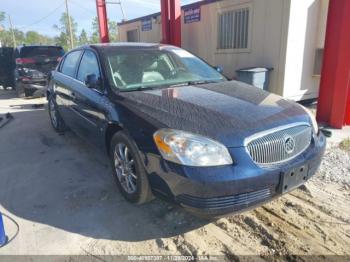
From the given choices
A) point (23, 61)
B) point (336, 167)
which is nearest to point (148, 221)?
point (336, 167)

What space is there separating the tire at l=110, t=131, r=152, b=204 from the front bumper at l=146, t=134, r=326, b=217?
0.34m

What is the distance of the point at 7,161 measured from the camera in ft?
14.5

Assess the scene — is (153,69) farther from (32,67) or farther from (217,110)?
(32,67)

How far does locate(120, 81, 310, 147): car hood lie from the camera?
Answer: 2.33 m

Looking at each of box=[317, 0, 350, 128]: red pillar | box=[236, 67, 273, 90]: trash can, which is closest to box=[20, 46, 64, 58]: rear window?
box=[236, 67, 273, 90]: trash can

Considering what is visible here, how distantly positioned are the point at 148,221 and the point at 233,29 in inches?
262

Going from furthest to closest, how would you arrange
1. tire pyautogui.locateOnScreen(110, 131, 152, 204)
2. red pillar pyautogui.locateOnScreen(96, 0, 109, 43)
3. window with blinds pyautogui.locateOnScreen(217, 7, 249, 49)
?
red pillar pyautogui.locateOnScreen(96, 0, 109, 43)
window with blinds pyautogui.locateOnScreen(217, 7, 249, 49)
tire pyautogui.locateOnScreen(110, 131, 152, 204)

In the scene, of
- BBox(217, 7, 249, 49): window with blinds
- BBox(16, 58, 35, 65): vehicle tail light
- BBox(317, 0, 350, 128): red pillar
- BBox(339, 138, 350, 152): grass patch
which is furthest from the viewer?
BBox(16, 58, 35, 65): vehicle tail light

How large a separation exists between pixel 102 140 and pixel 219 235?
1694mm

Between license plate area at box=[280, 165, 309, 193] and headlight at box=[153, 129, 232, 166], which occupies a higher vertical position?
headlight at box=[153, 129, 232, 166]

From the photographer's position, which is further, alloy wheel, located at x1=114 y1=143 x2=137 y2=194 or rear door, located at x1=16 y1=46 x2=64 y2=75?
rear door, located at x1=16 y1=46 x2=64 y2=75

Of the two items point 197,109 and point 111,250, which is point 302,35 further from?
point 111,250

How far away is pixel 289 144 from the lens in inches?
96.7

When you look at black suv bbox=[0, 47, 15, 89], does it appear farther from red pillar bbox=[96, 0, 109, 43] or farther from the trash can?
the trash can
